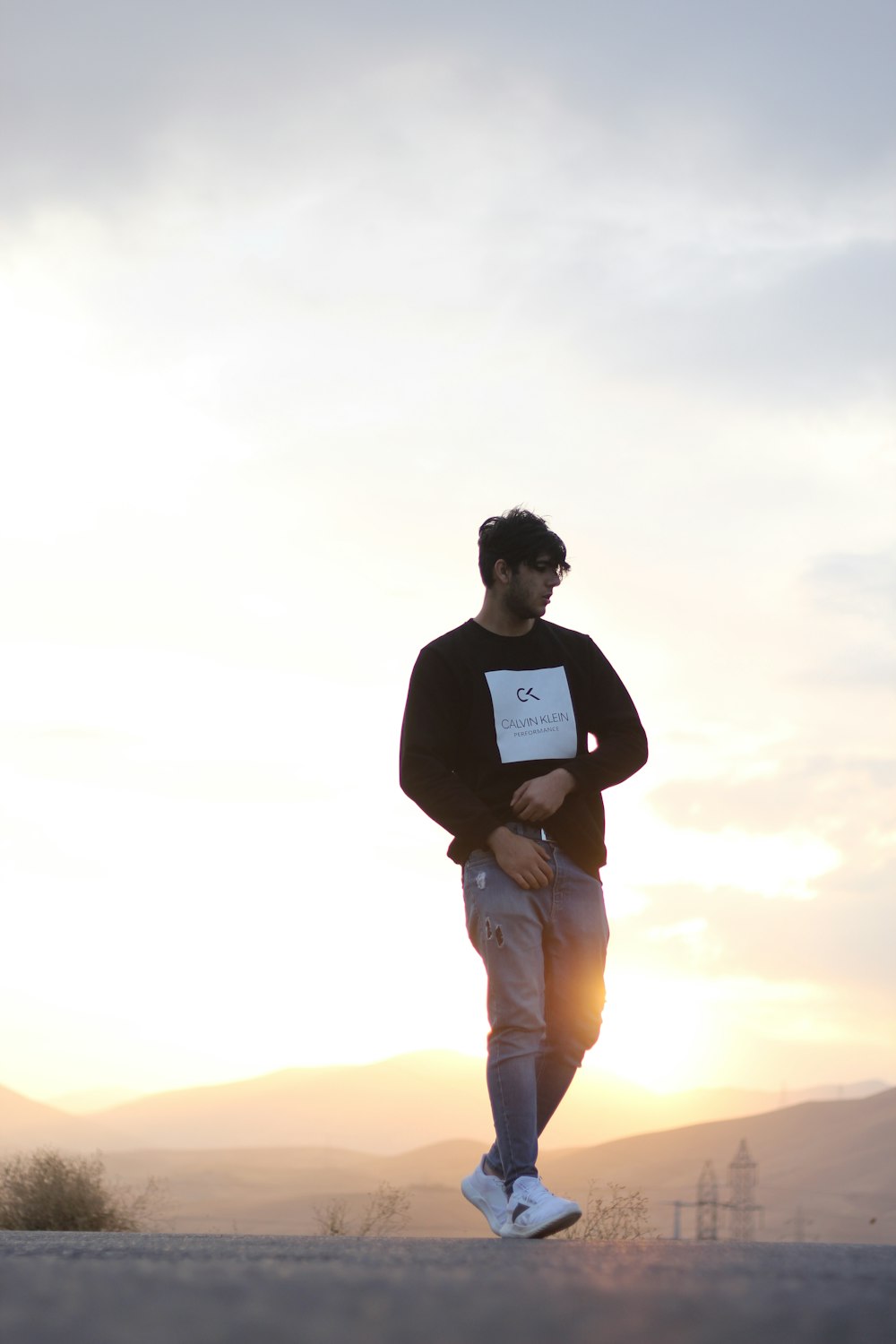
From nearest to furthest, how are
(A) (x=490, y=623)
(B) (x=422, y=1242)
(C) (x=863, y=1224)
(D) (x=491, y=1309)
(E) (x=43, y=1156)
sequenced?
(D) (x=491, y=1309), (B) (x=422, y=1242), (A) (x=490, y=623), (E) (x=43, y=1156), (C) (x=863, y=1224)

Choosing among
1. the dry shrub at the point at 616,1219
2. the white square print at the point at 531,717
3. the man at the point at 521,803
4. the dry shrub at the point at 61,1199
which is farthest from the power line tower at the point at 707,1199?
the white square print at the point at 531,717

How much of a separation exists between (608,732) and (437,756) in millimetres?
604

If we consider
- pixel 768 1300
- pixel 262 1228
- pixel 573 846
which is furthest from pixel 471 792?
Answer: pixel 262 1228

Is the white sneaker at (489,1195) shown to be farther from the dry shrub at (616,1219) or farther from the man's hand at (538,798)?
the dry shrub at (616,1219)

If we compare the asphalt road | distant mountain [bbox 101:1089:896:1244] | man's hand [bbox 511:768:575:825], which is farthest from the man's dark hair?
distant mountain [bbox 101:1089:896:1244]

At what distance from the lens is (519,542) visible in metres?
4.59

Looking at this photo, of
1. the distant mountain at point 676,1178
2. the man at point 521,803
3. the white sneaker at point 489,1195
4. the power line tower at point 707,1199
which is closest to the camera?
the white sneaker at point 489,1195

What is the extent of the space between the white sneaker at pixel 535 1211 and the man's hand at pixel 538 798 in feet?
3.40

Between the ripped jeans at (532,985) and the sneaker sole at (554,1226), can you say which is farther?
the ripped jeans at (532,985)

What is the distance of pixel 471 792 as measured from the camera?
4.51 meters

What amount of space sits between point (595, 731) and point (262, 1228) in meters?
92.5

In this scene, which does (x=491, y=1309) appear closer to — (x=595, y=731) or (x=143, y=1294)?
(x=143, y=1294)

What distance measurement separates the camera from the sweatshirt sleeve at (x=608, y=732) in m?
4.60

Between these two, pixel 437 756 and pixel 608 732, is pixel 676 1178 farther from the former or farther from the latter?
pixel 437 756
